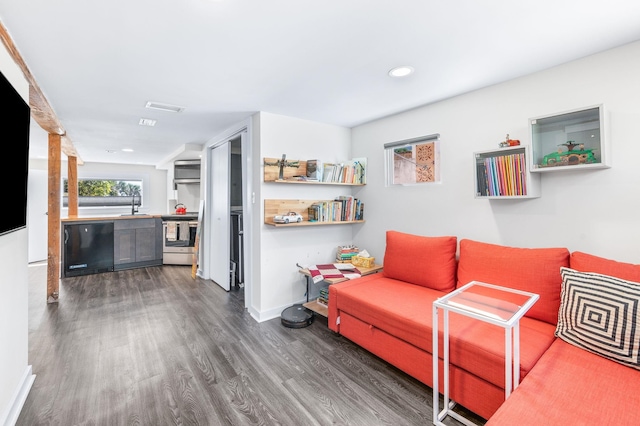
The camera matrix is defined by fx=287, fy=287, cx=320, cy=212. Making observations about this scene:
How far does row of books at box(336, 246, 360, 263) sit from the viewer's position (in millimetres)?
3414

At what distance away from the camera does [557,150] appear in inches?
79.6

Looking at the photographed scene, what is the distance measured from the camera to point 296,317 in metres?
2.88

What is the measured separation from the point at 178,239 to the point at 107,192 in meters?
2.81

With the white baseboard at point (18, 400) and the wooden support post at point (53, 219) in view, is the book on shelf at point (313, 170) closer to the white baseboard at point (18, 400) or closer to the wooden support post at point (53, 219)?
the white baseboard at point (18, 400)

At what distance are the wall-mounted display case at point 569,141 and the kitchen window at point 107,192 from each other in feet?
23.6

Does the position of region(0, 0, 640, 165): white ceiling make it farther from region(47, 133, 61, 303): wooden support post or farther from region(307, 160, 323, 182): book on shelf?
region(47, 133, 61, 303): wooden support post

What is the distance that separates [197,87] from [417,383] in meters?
2.81

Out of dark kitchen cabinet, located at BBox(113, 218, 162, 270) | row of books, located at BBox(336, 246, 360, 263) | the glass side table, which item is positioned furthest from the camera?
dark kitchen cabinet, located at BBox(113, 218, 162, 270)

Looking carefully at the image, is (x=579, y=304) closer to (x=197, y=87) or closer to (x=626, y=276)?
(x=626, y=276)

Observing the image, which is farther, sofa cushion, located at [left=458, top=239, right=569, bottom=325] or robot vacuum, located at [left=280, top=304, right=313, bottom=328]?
robot vacuum, located at [left=280, top=304, right=313, bottom=328]

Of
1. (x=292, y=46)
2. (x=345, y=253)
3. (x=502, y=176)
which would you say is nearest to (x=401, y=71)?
(x=292, y=46)

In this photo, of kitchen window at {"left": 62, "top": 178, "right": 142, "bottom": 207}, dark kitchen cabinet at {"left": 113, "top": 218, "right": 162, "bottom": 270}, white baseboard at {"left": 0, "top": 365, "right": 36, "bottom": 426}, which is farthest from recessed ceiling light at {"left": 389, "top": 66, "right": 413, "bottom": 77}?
kitchen window at {"left": 62, "top": 178, "right": 142, "bottom": 207}

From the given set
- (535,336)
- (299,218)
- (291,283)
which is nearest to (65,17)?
(299,218)

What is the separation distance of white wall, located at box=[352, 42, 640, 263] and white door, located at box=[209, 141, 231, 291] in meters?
2.14
